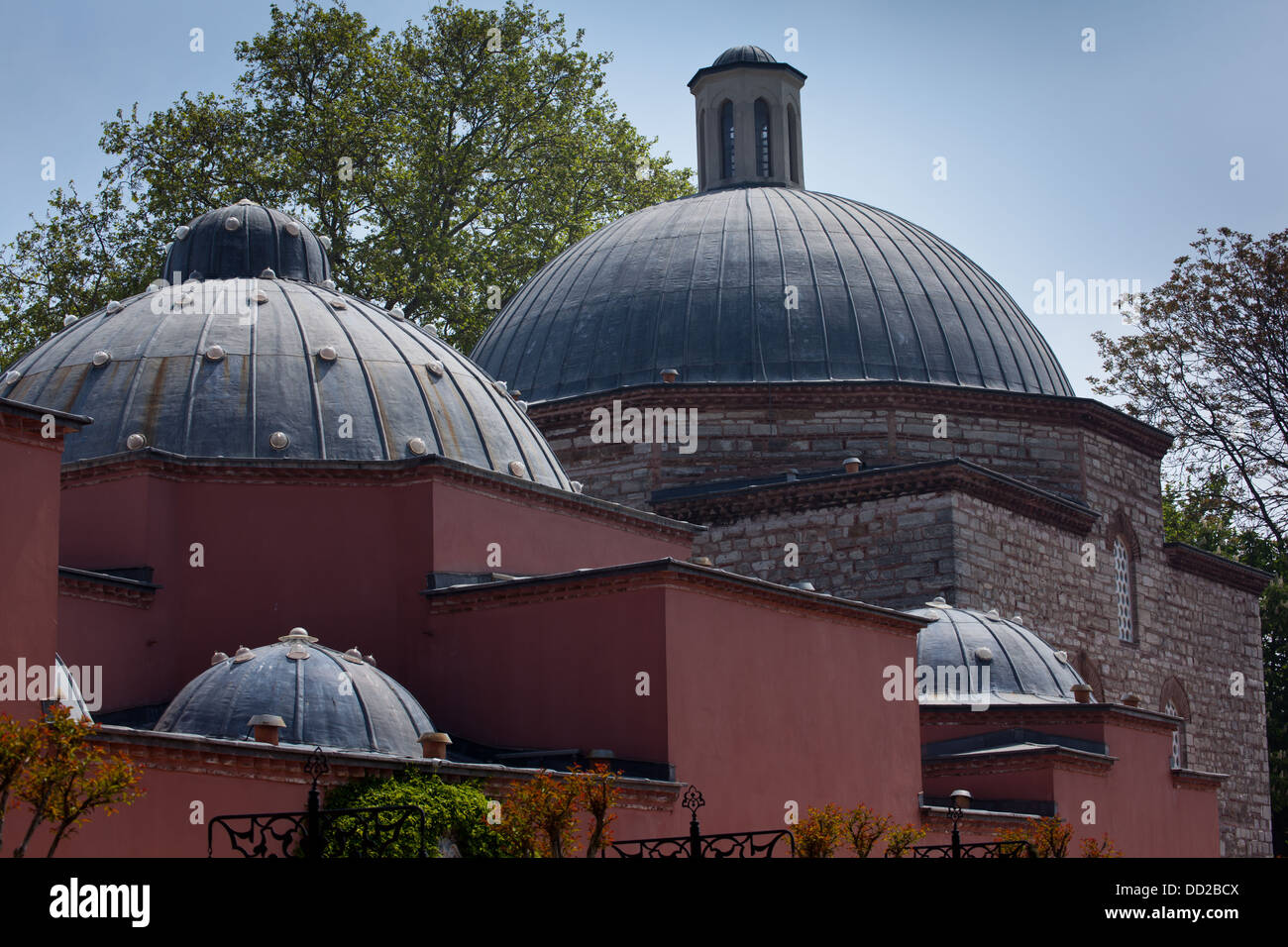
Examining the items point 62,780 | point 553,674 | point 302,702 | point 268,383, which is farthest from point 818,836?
point 268,383

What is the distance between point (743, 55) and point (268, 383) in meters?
16.1

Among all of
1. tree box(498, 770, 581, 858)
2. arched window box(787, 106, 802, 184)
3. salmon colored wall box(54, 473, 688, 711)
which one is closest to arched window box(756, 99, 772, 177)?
arched window box(787, 106, 802, 184)

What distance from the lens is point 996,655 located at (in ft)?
73.8

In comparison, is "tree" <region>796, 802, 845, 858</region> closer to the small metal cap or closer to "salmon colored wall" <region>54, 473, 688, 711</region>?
the small metal cap

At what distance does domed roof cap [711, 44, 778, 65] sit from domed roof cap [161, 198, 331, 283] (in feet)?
41.8

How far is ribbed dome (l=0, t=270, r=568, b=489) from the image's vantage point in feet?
60.1

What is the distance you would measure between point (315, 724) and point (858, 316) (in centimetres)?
1450

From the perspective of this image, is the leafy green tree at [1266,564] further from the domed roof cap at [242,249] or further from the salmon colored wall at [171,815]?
the salmon colored wall at [171,815]

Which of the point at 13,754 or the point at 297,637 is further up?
the point at 297,637

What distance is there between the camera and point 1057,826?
17.5 meters

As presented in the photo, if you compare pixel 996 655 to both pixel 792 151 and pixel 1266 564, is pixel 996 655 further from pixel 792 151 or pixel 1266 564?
pixel 1266 564

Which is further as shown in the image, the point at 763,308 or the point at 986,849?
the point at 763,308
